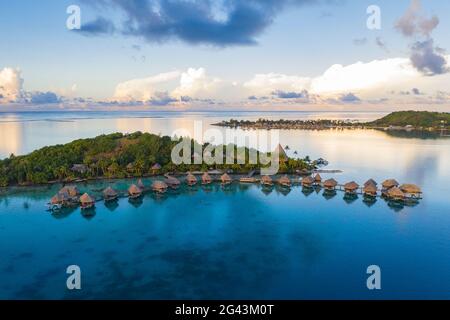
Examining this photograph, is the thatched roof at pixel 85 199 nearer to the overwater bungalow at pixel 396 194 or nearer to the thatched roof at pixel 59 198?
the thatched roof at pixel 59 198

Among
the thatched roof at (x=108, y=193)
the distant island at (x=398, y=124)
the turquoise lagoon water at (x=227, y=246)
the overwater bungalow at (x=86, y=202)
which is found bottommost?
the turquoise lagoon water at (x=227, y=246)

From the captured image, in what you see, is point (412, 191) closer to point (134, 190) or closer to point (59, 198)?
point (134, 190)

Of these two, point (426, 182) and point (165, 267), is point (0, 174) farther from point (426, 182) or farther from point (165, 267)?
point (426, 182)

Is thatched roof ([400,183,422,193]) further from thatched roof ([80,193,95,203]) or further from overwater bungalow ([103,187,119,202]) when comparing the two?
thatched roof ([80,193,95,203])

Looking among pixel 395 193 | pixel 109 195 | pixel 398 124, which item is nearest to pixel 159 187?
pixel 109 195

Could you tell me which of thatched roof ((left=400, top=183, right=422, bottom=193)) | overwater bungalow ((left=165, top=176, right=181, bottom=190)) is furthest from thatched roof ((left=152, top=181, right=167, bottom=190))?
thatched roof ((left=400, top=183, right=422, bottom=193))

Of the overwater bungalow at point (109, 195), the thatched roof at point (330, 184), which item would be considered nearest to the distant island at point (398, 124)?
the thatched roof at point (330, 184)
